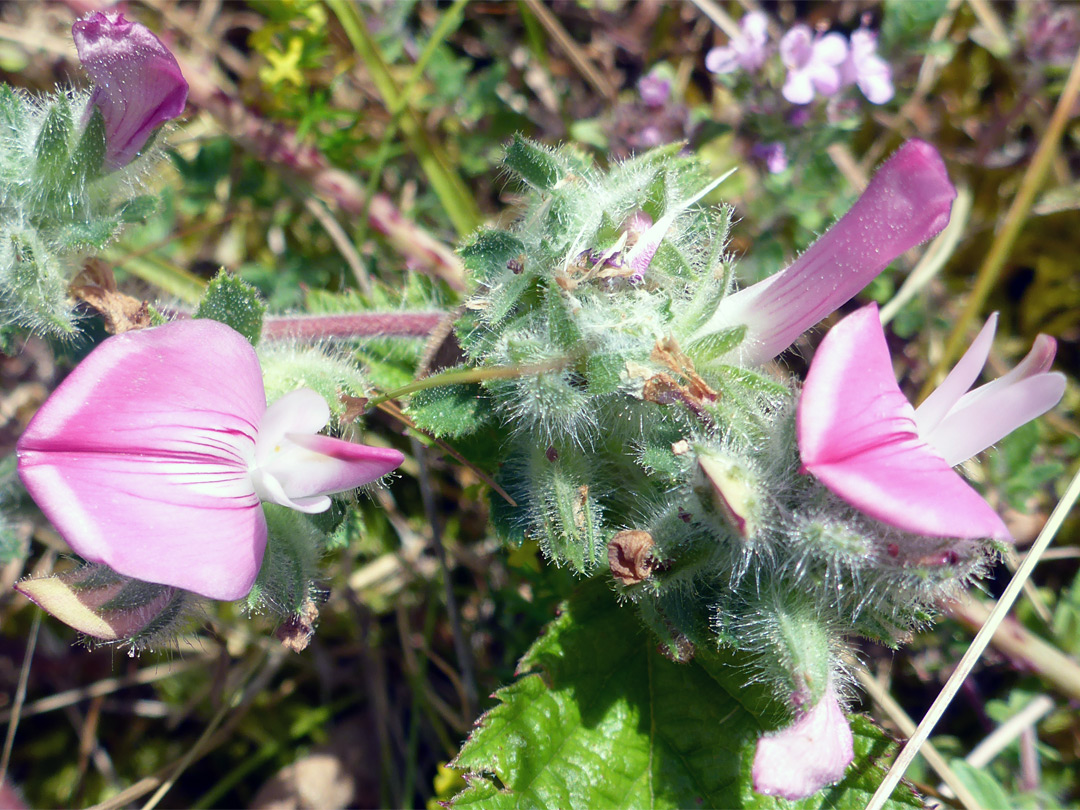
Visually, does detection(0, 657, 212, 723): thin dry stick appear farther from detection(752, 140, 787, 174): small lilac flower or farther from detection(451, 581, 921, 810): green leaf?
detection(752, 140, 787, 174): small lilac flower

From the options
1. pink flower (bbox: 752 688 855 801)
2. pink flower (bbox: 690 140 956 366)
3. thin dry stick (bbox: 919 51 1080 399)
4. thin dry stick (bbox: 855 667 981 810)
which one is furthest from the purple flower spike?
thin dry stick (bbox: 919 51 1080 399)

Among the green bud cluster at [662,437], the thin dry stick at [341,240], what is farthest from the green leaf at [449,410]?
the thin dry stick at [341,240]

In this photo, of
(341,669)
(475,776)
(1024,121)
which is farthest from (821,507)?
(1024,121)

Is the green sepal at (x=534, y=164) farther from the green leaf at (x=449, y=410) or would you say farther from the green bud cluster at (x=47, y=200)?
the green bud cluster at (x=47, y=200)

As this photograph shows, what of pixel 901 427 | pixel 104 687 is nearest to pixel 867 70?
pixel 901 427

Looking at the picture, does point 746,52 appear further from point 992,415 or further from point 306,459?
point 306,459
